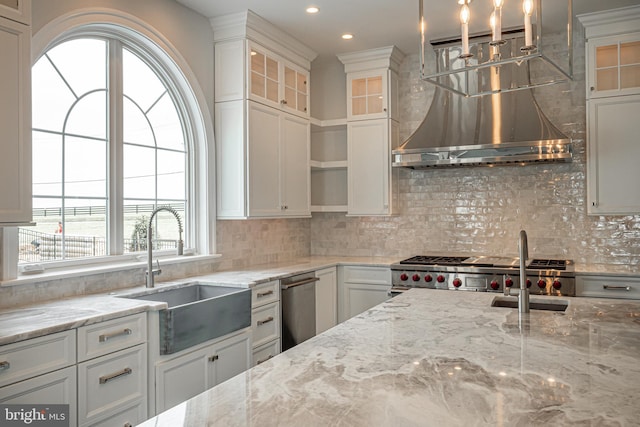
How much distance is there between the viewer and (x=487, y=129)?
173 inches

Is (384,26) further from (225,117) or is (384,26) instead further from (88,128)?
(88,128)

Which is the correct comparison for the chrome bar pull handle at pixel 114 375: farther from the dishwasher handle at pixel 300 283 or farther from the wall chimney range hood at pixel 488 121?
the wall chimney range hood at pixel 488 121

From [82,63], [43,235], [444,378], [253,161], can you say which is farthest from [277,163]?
[444,378]

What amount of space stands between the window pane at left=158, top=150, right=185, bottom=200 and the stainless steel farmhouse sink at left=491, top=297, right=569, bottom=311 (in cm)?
248

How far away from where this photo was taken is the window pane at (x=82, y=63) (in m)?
3.15

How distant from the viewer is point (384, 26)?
445 cm

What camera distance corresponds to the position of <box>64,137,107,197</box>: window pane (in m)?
3.17

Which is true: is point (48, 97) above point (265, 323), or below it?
above

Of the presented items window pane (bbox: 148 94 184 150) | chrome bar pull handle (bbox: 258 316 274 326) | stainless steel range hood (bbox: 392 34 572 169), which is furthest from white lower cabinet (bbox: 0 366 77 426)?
stainless steel range hood (bbox: 392 34 572 169)

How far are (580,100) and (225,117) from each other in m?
3.06

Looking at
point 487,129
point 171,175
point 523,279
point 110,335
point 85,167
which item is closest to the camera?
point 523,279

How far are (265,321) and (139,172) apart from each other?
139cm

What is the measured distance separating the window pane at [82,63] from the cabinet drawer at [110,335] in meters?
1.53

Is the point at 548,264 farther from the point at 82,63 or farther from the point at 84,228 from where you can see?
the point at 82,63
